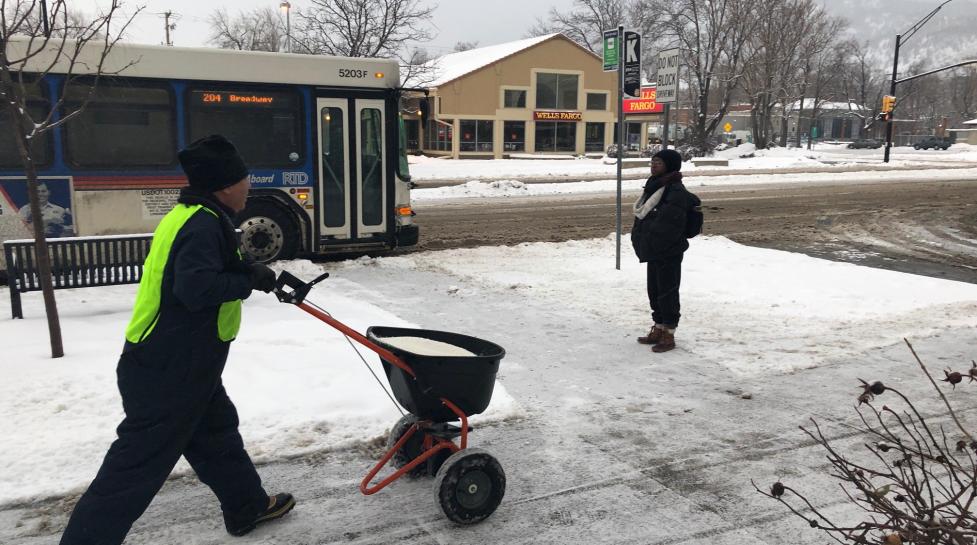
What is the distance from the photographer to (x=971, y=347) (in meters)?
7.35

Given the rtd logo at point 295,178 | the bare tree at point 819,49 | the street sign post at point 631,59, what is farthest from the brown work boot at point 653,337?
the bare tree at point 819,49

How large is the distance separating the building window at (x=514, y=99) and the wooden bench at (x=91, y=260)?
152 feet

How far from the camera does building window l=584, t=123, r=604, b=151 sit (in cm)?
5616

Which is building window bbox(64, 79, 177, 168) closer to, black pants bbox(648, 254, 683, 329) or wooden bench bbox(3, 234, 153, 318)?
wooden bench bbox(3, 234, 153, 318)

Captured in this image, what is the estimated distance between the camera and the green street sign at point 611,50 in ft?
35.1

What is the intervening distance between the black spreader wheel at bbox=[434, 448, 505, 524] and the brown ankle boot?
140 inches

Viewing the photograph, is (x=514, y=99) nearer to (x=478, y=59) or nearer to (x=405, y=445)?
(x=478, y=59)

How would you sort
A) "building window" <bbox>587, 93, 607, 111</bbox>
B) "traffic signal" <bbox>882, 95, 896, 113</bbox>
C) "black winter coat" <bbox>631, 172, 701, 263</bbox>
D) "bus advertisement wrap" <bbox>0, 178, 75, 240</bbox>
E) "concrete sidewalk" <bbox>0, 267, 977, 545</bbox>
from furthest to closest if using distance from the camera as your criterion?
"building window" <bbox>587, 93, 607, 111</bbox> < "traffic signal" <bbox>882, 95, 896, 113</bbox> < "bus advertisement wrap" <bbox>0, 178, 75, 240</bbox> < "black winter coat" <bbox>631, 172, 701, 263</bbox> < "concrete sidewalk" <bbox>0, 267, 977, 545</bbox>

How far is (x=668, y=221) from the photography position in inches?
285

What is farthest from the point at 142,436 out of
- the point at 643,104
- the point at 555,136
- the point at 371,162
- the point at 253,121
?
the point at 555,136

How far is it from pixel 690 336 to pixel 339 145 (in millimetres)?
6228

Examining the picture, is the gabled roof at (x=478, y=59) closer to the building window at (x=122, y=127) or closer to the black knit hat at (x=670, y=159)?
the building window at (x=122, y=127)

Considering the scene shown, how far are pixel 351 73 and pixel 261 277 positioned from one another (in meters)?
8.77

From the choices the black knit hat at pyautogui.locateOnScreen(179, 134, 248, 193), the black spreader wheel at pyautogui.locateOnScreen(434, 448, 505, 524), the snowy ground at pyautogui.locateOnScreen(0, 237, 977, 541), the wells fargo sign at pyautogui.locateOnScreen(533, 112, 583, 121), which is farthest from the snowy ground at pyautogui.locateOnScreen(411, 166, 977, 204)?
the wells fargo sign at pyautogui.locateOnScreen(533, 112, 583, 121)
